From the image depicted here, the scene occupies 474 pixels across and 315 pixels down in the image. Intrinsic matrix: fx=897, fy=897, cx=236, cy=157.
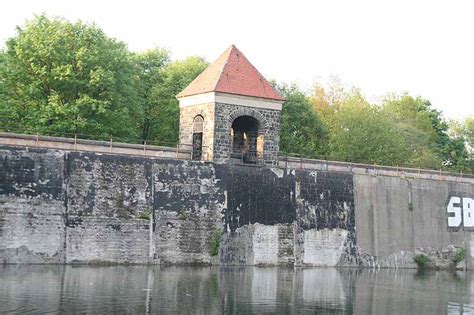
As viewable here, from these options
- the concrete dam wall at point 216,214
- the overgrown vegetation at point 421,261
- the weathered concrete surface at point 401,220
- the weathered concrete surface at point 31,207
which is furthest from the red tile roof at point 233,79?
Result: the overgrown vegetation at point 421,261

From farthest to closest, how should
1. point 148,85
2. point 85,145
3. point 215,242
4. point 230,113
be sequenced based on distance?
point 148,85
point 230,113
point 215,242
point 85,145

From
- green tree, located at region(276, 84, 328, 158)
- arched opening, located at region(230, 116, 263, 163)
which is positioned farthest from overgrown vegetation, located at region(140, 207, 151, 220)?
green tree, located at region(276, 84, 328, 158)

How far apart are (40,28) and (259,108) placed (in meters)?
14.2

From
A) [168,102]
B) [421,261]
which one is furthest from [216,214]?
[168,102]

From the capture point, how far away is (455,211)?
46219 mm

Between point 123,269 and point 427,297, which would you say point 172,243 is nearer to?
point 123,269

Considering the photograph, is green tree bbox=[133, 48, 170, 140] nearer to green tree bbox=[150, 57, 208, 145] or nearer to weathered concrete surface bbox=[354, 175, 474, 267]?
green tree bbox=[150, 57, 208, 145]

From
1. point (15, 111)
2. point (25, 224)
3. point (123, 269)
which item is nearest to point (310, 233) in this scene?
point (123, 269)

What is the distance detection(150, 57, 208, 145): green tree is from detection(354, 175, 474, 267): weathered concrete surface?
53.5 ft

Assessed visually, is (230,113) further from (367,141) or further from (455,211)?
(367,141)

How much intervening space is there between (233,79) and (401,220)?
11.4 metres

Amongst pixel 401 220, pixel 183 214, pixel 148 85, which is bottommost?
pixel 183 214

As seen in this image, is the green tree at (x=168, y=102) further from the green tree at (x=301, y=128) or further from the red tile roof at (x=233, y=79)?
the red tile roof at (x=233, y=79)

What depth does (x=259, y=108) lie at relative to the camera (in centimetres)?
3991
